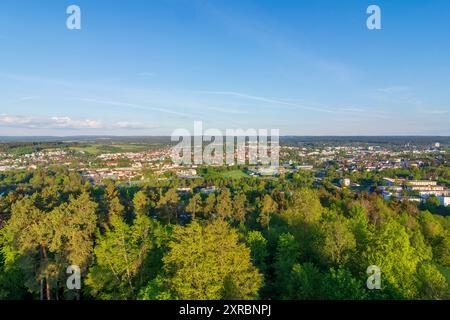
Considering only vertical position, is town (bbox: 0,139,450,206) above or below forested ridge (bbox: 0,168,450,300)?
below

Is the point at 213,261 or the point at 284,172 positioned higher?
the point at 213,261

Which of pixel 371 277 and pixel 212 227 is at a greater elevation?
pixel 212 227

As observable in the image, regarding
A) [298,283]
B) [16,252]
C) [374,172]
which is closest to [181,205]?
[16,252]

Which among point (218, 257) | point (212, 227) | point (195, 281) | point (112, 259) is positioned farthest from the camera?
point (112, 259)

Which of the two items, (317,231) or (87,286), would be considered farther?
(317,231)

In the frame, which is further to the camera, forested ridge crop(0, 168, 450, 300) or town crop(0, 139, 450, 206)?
town crop(0, 139, 450, 206)

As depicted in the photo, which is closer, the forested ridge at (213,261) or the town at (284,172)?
the forested ridge at (213,261)

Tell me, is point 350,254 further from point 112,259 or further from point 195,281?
point 112,259

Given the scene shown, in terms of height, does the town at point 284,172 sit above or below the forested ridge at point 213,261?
below

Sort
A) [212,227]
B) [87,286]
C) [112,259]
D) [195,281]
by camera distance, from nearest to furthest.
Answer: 1. [195,281]
2. [212,227]
3. [112,259]
4. [87,286]

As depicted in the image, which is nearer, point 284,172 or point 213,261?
point 213,261
